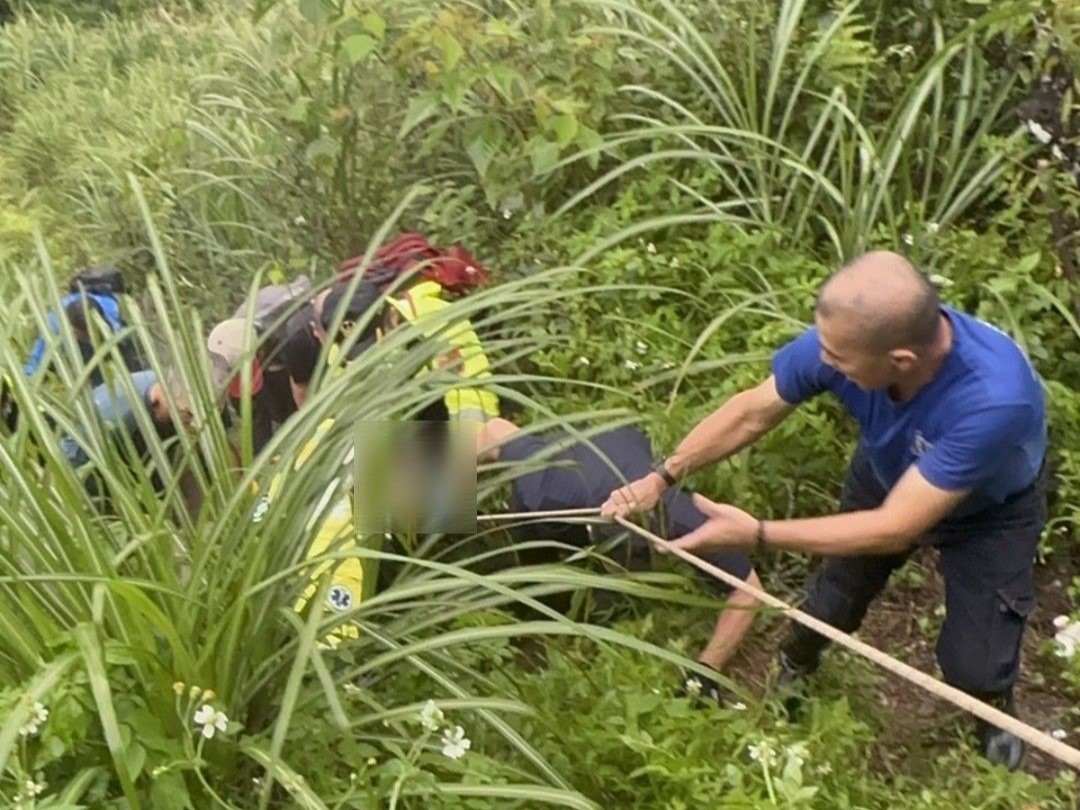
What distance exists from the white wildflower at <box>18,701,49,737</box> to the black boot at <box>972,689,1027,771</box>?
1867mm

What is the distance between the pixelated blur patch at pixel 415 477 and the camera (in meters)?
2.03

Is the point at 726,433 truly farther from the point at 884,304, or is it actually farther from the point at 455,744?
the point at 455,744

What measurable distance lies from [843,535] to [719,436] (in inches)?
16.3

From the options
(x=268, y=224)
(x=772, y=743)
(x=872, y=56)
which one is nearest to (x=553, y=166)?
(x=872, y=56)

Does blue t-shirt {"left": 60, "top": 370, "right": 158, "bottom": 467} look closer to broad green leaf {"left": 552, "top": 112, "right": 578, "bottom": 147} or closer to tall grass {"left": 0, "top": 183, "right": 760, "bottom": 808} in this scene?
tall grass {"left": 0, "top": 183, "right": 760, "bottom": 808}

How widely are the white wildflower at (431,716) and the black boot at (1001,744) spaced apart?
132 cm

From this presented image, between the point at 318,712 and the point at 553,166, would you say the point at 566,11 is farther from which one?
the point at 318,712

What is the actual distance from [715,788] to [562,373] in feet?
5.10

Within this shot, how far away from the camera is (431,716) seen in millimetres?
1799

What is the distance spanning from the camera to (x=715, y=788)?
203 centimetres

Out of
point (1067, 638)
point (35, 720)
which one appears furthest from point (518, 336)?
point (35, 720)

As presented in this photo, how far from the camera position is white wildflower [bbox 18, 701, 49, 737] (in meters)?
1.57

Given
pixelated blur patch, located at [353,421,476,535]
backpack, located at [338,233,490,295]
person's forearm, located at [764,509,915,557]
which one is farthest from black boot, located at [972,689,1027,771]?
backpack, located at [338,233,490,295]

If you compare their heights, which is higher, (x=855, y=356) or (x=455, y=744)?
(x=855, y=356)
